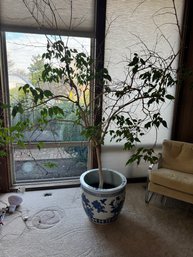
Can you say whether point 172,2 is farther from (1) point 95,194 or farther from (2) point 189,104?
(1) point 95,194

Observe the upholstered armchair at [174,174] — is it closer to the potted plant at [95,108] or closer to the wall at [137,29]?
the potted plant at [95,108]

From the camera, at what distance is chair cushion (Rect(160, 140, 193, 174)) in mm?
2428

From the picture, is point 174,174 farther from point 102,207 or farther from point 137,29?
point 137,29

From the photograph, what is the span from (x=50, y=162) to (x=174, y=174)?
4.69ft

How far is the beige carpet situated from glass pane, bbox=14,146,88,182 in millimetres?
302

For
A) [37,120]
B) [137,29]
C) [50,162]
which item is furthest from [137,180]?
[137,29]

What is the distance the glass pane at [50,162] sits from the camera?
2.59 meters

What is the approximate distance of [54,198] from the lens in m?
2.42

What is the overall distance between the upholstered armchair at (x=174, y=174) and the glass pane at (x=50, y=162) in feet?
3.01

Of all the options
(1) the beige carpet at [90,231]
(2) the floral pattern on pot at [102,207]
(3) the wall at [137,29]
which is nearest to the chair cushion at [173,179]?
(1) the beige carpet at [90,231]

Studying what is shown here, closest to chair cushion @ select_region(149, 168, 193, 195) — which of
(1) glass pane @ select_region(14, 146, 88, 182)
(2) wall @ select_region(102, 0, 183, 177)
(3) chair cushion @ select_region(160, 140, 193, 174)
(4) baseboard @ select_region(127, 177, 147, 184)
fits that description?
(3) chair cushion @ select_region(160, 140, 193, 174)

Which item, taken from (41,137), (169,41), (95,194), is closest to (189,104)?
(169,41)

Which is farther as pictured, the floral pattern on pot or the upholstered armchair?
the upholstered armchair

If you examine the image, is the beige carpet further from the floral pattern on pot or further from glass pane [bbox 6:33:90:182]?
glass pane [bbox 6:33:90:182]
